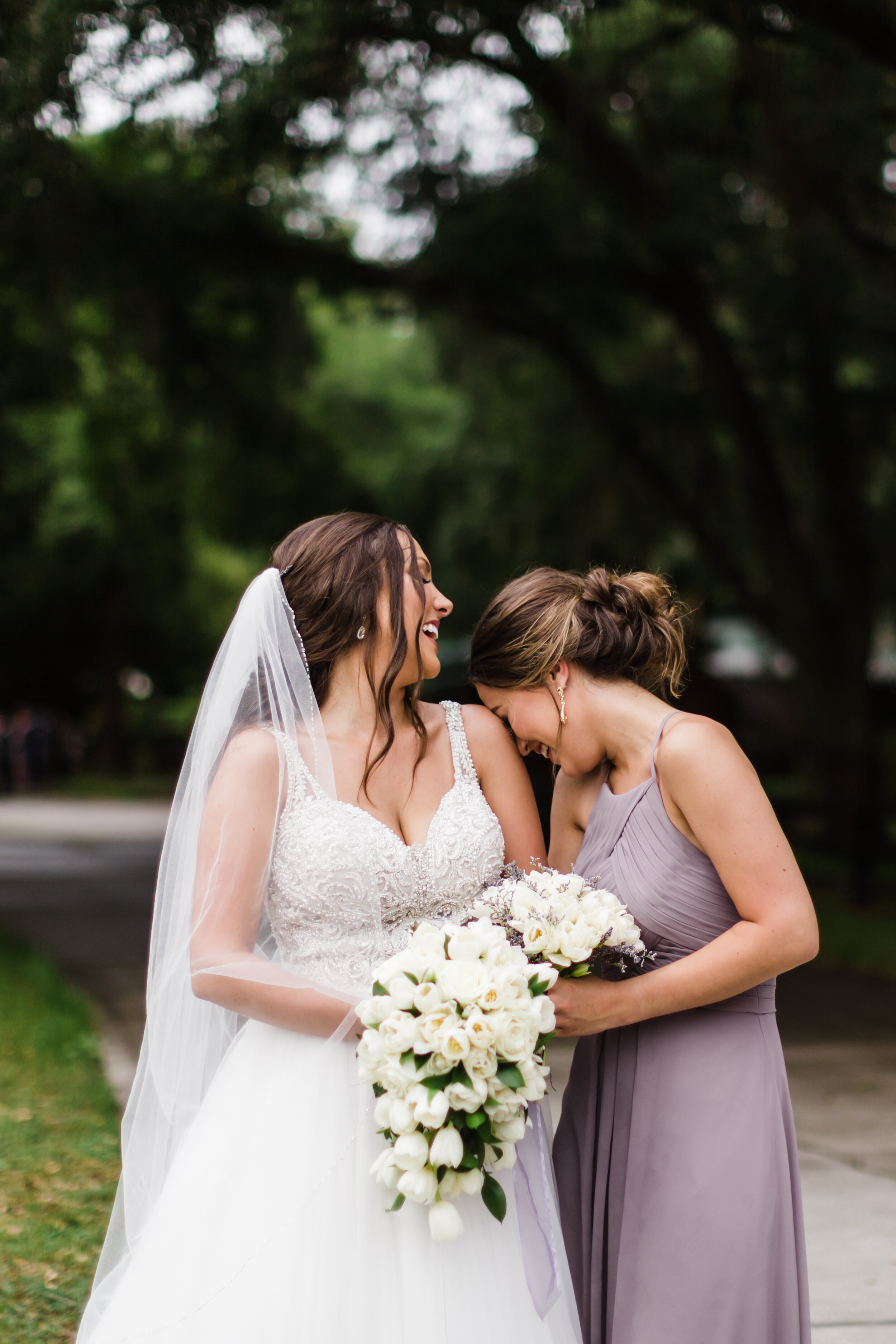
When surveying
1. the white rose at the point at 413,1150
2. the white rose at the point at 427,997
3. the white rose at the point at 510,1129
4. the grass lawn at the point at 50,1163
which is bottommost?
the grass lawn at the point at 50,1163

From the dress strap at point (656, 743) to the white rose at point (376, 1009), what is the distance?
0.71 m

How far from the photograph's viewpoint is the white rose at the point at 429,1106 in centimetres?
204

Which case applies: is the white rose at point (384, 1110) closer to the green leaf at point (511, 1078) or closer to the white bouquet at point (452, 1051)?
the white bouquet at point (452, 1051)

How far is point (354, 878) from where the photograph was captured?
251 centimetres

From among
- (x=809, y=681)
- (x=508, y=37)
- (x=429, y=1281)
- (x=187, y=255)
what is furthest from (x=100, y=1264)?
(x=809, y=681)

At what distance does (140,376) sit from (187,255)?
12.8 feet

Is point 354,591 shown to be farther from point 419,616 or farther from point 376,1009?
point 376,1009

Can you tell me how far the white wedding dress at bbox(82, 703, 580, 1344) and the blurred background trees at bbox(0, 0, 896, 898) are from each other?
5.26 feet

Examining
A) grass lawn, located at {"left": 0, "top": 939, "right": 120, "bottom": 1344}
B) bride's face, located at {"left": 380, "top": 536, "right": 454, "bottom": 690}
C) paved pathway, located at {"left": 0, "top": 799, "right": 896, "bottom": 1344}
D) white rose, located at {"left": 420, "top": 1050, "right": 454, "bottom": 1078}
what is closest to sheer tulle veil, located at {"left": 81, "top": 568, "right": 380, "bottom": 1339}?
bride's face, located at {"left": 380, "top": 536, "right": 454, "bottom": 690}

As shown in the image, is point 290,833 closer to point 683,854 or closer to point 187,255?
point 683,854

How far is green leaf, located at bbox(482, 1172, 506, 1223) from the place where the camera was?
220 centimetres

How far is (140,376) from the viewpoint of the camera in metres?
14.2

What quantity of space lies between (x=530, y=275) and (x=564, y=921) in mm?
9678

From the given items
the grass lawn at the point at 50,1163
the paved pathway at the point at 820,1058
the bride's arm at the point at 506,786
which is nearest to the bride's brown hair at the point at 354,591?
the bride's arm at the point at 506,786
